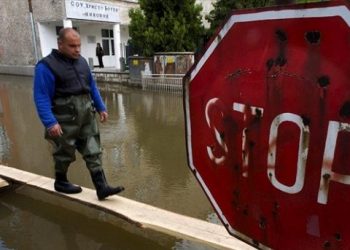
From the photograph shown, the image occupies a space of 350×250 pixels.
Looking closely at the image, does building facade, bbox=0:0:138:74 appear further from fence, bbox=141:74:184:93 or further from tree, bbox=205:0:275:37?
fence, bbox=141:74:184:93

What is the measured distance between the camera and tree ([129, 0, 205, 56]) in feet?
46.4

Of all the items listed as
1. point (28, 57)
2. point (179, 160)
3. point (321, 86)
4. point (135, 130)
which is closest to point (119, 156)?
point (179, 160)

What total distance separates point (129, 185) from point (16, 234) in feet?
4.89

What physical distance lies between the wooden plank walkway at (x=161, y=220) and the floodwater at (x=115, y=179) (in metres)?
0.20

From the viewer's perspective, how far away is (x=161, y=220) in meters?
3.12

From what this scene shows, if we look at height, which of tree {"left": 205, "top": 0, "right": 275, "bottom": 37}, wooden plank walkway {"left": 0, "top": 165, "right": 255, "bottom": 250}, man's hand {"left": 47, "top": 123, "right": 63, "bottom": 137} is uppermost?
tree {"left": 205, "top": 0, "right": 275, "bottom": 37}

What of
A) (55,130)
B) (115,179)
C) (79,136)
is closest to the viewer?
(55,130)

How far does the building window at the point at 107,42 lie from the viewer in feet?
76.7

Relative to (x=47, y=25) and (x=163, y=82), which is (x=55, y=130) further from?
(x=47, y=25)

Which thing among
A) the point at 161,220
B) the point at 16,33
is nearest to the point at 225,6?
the point at 16,33

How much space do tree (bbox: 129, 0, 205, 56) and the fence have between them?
1207 millimetres

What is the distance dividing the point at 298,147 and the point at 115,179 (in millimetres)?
3939

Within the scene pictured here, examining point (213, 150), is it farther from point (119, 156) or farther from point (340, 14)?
point (119, 156)

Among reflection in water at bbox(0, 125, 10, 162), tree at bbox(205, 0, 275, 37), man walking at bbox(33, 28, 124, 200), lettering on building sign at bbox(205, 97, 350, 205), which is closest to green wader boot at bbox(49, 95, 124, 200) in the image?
man walking at bbox(33, 28, 124, 200)
